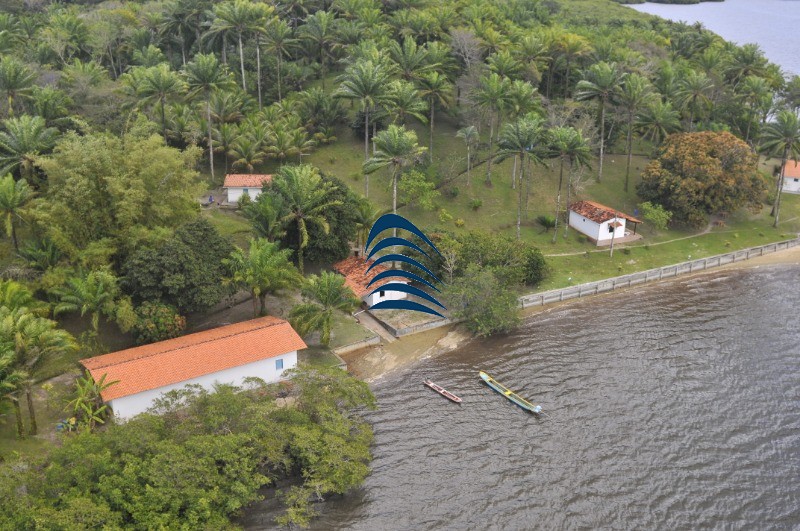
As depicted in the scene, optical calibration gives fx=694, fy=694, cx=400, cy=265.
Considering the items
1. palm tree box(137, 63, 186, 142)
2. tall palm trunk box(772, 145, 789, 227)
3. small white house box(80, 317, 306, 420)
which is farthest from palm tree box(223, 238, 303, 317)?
tall palm trunk box(772, 145, 789, 227)

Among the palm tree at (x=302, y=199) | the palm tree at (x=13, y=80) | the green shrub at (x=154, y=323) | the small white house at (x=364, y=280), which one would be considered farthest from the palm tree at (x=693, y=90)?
the palm tree at (x=13, y=80)

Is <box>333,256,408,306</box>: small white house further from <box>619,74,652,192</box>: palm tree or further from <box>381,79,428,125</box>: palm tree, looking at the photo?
<box>619,74,652,192</box>: palm tree

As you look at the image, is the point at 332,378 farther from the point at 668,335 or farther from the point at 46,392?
the point at 668,335

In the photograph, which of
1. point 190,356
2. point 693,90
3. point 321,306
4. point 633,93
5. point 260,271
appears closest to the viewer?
point 190,356

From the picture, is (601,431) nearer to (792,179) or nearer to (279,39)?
(792,179)

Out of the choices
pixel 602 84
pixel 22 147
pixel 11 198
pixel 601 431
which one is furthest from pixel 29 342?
pixel 602 84

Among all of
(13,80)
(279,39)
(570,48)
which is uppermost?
(279,39)
